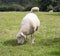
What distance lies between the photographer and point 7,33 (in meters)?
13.7

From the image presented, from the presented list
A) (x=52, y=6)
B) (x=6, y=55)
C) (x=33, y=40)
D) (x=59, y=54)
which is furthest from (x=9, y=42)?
(x=52, y=6)

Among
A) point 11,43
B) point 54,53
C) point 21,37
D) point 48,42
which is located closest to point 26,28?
point 21,37

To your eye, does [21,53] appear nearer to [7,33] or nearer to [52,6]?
[7,33]

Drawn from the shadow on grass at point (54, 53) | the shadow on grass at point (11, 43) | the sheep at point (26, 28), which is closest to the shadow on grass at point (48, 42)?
the sheep at point (26, 28)

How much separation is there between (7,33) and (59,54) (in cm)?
450

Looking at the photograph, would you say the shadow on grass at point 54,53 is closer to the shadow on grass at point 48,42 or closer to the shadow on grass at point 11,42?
the shadow on grass at point 48,42

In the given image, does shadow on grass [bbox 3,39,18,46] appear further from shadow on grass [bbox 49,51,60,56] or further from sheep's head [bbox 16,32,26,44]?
shadow on grass [bbox 49,51,60,56]

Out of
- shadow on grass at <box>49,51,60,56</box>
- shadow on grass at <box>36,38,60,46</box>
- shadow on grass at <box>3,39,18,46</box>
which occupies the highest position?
shadow on grass at <box>3,39,18,46</box>

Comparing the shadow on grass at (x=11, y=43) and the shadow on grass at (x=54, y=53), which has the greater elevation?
the shadow on grass at (x=11, y=43)

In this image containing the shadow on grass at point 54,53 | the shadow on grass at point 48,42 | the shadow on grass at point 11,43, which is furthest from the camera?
the shadow on grass at point 48,42

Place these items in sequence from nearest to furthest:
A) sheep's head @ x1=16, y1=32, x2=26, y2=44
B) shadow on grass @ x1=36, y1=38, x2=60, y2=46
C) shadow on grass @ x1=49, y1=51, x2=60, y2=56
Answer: shadow on grass @ x1=49, y1=51, x2=60, y2=56 → sheep's head @ x1=16, y1=32, x2=26, y2=44 → shadow on grass @ x1=36, y1=38, x2=60, y2=46

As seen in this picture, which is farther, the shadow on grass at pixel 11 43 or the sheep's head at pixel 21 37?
the shadow on grass at pixel 11 43

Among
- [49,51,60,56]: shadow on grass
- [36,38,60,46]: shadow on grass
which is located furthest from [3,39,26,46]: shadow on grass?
[49,51,60,56]: shadow on grass

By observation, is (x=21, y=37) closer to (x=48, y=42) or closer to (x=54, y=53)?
(x=48, y=42)
